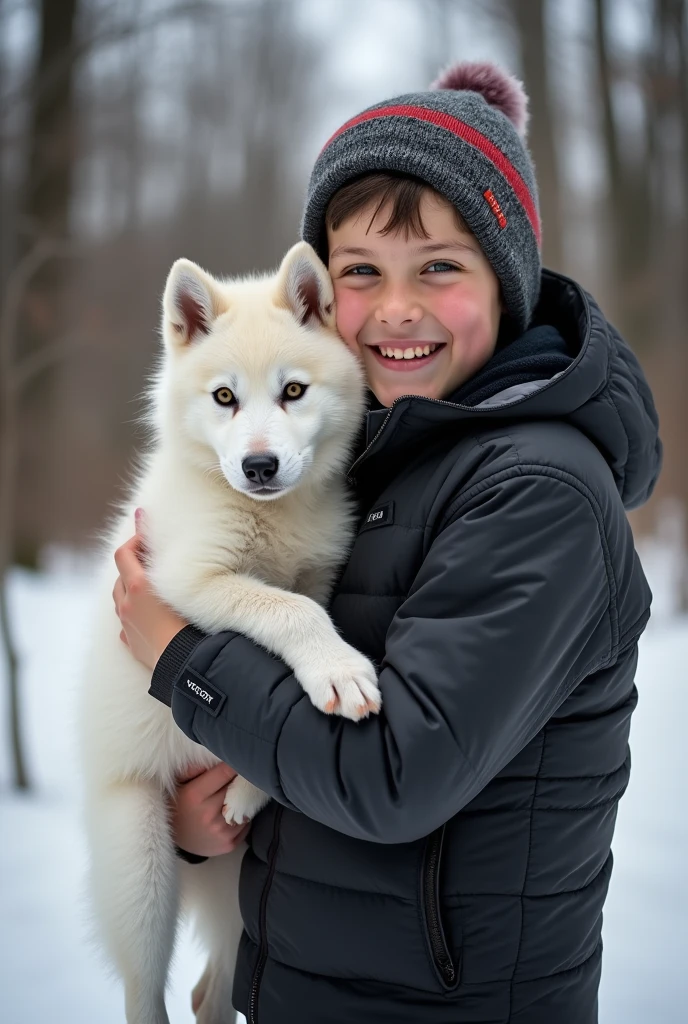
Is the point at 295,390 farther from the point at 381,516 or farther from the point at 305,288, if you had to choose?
the point at 381,516

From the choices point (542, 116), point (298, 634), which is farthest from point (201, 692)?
point (542, 116)

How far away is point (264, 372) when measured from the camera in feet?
6.21

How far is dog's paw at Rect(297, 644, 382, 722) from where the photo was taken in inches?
49.2

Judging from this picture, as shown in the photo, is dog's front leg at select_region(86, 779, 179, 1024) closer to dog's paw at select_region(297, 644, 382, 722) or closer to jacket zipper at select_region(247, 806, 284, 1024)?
jacket zipper at select_region(247, 806, 284, 1024)

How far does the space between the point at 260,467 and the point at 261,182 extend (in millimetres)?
4647

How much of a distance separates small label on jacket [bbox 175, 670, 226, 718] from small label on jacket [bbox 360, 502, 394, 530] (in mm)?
398

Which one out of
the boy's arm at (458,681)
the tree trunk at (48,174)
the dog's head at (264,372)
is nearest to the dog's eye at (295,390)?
the dog's head at (264,372)

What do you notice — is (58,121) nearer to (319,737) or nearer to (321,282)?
(321,282)

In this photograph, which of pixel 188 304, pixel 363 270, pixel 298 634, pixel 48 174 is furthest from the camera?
pixel 48 174

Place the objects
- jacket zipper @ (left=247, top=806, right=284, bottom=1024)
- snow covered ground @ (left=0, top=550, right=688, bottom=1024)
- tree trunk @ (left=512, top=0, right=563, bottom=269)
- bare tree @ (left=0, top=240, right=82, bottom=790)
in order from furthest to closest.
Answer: tree trunk @ (left=512, top=0, right=563, bottom=269), bare tree @ (left=0, top=240, right=82, bottom=790), snow covered ground @ (left=0, top=550, right=688, bottom=1024), jacket zipper @ (left=247, top=806, right=284, bottom=1024)

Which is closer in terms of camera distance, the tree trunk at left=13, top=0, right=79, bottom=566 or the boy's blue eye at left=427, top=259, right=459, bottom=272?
the boy's blue eye at left=427, top=259, right=459, bottom=272

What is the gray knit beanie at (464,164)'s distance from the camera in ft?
5.04

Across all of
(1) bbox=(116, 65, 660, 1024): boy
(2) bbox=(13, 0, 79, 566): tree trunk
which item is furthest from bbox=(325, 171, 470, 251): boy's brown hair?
(2) bbox=(13, 0, 79, 566): tree trunk

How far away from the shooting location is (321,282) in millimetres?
1890
